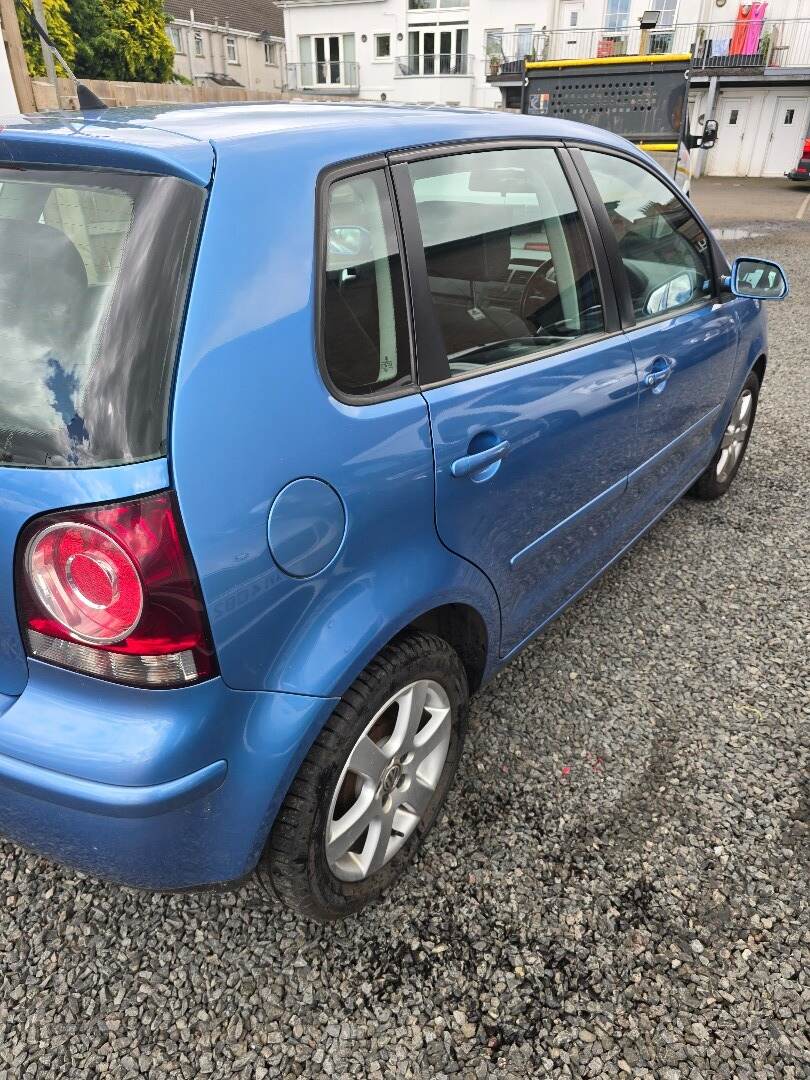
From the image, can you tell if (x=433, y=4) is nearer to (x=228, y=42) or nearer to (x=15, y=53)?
(x=228, y=42)

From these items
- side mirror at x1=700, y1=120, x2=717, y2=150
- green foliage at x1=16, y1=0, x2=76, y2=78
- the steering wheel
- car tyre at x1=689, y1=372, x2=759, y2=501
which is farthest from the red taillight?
green foliage at x1=16, y1=0, x2=76, y2=78

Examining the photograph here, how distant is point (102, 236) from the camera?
1.34m

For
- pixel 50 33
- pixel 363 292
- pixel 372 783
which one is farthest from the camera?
pixel 50 33

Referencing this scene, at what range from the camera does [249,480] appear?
1324mm

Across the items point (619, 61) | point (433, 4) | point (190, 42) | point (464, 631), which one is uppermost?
point (433, 4)

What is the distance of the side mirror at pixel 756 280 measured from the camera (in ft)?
10.6

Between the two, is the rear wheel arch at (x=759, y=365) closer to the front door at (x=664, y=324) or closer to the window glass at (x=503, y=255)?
the front door at (x=664, y=324)

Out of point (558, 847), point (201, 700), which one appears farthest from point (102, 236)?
point (558, 847)

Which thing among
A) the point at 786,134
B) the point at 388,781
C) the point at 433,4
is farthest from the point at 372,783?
the point at 433,4

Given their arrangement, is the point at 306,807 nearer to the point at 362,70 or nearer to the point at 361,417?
the point at 361,417

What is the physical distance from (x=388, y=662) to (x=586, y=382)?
1095 millimetres

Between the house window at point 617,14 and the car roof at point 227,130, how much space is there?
35747mm

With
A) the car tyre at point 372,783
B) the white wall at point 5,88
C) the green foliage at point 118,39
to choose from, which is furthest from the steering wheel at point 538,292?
the green foliage at point 118,39

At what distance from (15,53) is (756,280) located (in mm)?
9370
